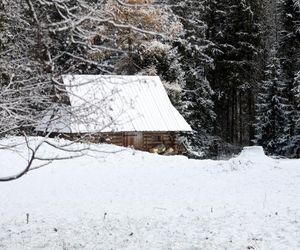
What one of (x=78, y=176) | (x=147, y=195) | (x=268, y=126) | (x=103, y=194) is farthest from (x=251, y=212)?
(x=268, y=126)

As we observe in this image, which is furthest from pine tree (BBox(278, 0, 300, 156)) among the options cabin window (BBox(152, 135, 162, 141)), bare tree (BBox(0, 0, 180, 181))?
bare tree (BBox(0, 0, 180, 181))

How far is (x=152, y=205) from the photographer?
12.4 meters

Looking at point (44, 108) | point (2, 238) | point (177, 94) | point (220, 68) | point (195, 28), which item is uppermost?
point (195, 28)

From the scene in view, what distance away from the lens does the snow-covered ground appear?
9352 millimetres

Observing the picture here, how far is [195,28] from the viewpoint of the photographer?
3906 cm

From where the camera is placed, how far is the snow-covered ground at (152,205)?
935cm

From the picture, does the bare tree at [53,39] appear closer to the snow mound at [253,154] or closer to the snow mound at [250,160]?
the snow mound at [250,160]

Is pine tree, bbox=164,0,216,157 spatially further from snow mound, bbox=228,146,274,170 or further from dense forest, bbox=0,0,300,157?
snow mound, bbox=228,146,274,170

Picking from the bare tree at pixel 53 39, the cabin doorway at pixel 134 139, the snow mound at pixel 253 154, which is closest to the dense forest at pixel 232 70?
the cabin doorway at pixel 134 139

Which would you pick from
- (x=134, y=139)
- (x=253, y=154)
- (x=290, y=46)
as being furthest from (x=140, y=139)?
(x=290, y=46)

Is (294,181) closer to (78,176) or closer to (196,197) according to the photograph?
(196,197)

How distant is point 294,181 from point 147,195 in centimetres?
432

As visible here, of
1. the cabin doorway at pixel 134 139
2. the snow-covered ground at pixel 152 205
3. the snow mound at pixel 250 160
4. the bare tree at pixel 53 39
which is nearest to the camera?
the bare tree at pixel 53 39

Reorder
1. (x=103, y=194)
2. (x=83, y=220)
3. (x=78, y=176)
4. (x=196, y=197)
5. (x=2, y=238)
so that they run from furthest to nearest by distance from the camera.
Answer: (x=78, y=176), (x=103, y=194), (x=196, y=197), (x=83, y=220), (x=2, y=238)
